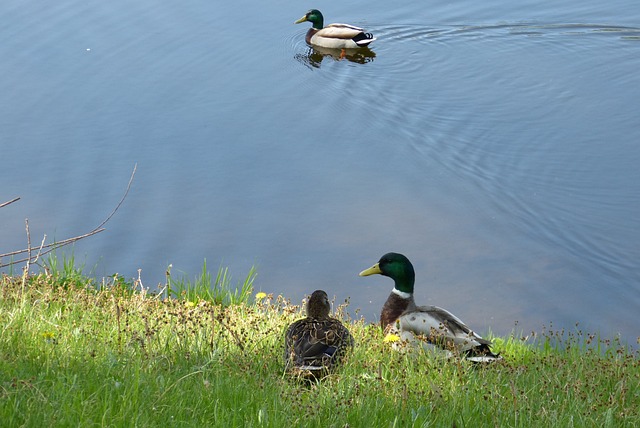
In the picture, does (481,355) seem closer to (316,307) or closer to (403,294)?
(316,307)

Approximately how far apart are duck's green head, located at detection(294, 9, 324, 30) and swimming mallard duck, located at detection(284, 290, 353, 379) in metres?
11.2

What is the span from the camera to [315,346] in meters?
5.41

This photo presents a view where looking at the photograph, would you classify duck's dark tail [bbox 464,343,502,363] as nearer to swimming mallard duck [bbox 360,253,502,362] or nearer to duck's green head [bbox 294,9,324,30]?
swimming mallard duck [bbox 360,253,502,362]

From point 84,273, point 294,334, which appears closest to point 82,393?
point 294,334

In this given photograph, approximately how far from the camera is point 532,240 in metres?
10.3

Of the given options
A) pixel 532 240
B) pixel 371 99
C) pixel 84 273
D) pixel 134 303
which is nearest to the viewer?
pixel 134 303

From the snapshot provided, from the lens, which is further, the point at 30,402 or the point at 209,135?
the point at 209,135

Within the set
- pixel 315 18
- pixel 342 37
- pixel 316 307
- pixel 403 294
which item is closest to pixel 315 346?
pixel 316 307

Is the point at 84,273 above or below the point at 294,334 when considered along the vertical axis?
below

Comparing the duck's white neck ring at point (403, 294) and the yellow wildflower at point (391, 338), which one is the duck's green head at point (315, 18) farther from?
the yellow wildflower at point (391, 338)

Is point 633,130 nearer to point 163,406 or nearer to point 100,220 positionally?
point 100,220

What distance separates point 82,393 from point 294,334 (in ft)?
5.60

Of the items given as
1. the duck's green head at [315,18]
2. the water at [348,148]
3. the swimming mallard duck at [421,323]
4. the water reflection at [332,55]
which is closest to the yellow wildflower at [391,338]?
the swimming mallard duck at [421,323]

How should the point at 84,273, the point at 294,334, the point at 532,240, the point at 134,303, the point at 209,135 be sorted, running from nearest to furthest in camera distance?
1. the point at 294,334
2. the point at 134,303
3. the point at 84,273
4. the point at 532,240
5. the point at 209,135
